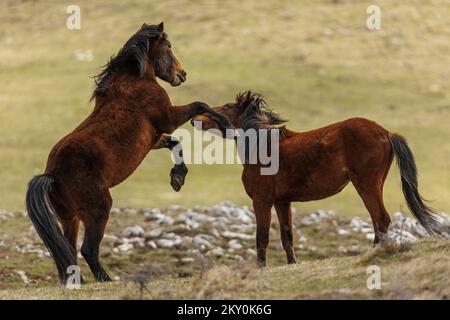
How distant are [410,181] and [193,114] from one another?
2711 millimetres

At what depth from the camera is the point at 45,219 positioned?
10.2 metres

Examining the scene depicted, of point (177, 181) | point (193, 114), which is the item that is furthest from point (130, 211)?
point (193, 114)

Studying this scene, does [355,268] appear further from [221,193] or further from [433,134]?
[433,134]

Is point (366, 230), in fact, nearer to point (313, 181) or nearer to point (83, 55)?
point (313, 181)

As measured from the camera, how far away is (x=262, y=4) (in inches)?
1959

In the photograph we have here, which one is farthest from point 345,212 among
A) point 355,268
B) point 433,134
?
point 355,268

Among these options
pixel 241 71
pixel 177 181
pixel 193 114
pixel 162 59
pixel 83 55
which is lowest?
pixel 241 71

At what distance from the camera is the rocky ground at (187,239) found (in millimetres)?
16391

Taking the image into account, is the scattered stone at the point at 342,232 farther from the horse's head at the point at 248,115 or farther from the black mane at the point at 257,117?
the black mane at the point at 257,117

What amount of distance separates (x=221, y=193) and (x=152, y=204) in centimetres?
246

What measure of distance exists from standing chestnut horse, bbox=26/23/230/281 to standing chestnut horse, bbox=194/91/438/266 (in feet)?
3.12

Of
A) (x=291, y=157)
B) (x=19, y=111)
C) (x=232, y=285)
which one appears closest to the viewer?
(x=232, y=285)

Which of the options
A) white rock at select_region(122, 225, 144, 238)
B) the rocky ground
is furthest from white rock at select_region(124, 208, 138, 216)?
white rock at select_region(122, 225, 144, 238)

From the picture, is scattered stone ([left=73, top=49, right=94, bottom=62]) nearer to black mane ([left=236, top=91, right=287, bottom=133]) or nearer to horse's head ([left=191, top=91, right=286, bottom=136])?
horse's head ([left=191, top=91, right=286, bottom=136])
